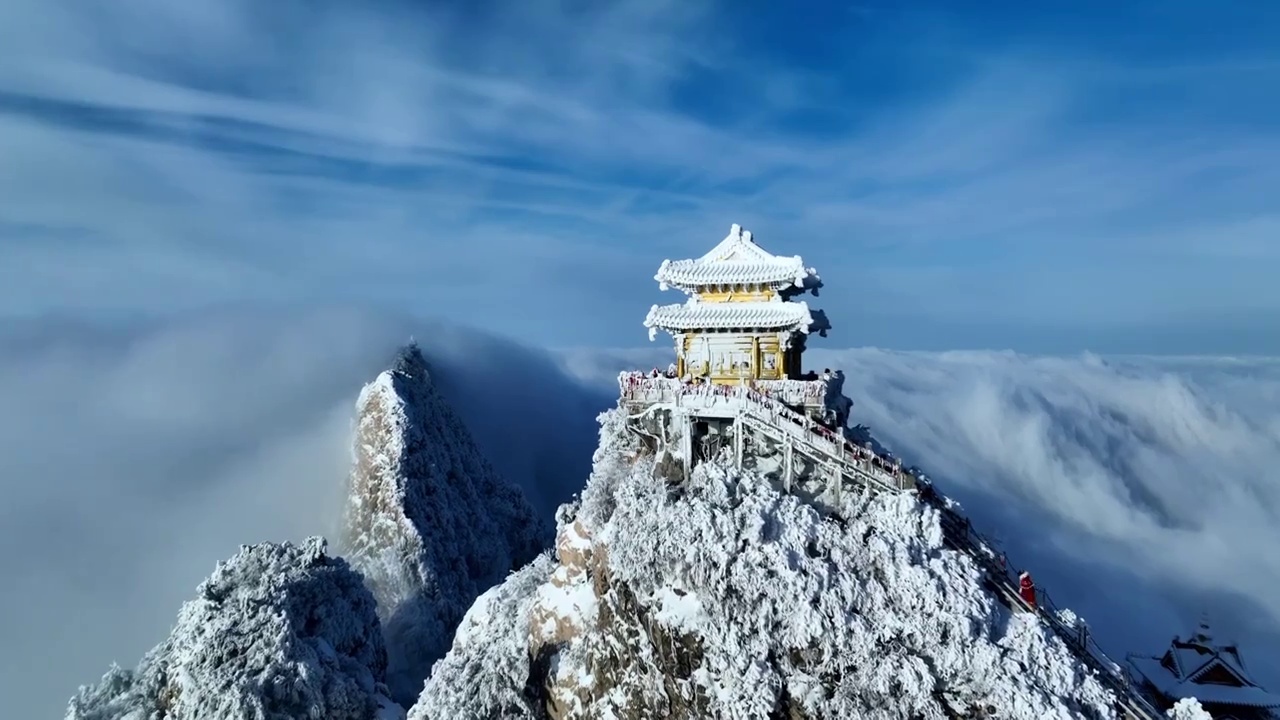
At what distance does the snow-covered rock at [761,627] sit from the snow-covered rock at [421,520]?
24288 millimetres

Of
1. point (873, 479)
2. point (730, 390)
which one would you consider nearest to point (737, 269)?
point (730, 390)

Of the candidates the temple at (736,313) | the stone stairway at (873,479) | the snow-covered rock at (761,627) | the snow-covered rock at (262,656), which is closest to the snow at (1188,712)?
the stone stairway at (873,479)

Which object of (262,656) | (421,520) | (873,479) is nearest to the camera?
(873,479)

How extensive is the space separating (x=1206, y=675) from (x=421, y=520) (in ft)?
169

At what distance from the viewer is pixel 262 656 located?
120 ft

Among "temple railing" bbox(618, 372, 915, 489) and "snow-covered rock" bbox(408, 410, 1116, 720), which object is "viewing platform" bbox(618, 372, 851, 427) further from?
"snow-covered rock" bbox(408, 410, 1116, 720)

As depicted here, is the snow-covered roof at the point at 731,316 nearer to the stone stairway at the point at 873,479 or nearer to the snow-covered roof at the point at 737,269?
the snow-covered roof at the point at 737,269

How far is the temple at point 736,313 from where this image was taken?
34.6 metres

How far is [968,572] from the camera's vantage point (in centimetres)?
2691

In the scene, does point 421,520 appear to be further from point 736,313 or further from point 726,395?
point 726,395

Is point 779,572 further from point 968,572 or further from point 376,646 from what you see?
point 376,646

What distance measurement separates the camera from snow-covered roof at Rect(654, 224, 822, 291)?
34656mm

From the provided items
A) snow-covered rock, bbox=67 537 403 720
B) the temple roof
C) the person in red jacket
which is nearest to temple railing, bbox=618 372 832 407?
the person in red jacket

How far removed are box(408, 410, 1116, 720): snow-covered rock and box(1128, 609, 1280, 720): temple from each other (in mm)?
17446
